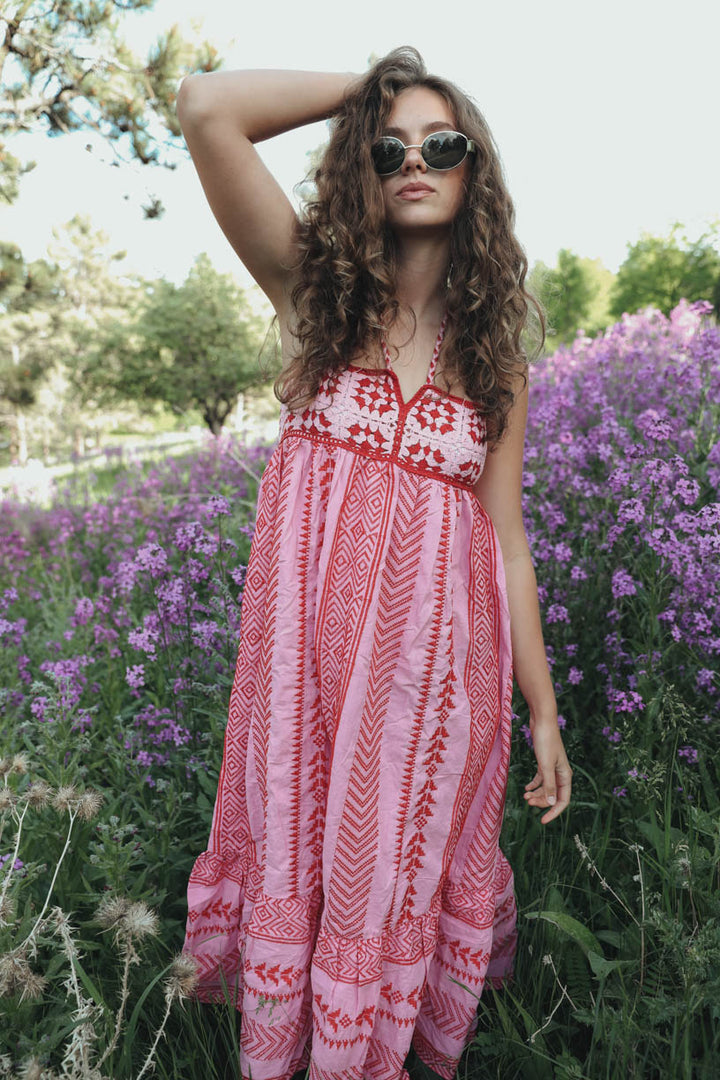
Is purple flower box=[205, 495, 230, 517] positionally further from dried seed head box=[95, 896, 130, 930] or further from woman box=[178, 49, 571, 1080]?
dried seed head box=[95, 896, 130, 930]

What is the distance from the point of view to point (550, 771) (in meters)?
1.63

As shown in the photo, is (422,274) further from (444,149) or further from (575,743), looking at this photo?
(575,743)

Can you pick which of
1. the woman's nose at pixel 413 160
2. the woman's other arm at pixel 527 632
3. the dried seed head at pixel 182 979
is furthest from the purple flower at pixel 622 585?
the dried seed head at pixel 182 979

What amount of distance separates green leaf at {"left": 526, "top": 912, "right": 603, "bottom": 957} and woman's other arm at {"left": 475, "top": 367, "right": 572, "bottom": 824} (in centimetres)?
20

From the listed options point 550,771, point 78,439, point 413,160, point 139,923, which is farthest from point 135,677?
point 78,439

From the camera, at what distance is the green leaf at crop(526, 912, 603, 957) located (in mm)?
1612

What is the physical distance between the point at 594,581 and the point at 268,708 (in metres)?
1.43

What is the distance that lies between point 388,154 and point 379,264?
209mm

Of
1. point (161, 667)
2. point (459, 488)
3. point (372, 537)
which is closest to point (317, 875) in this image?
point (372, 537)

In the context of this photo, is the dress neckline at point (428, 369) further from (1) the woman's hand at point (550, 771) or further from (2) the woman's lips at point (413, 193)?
(1) the woman's hand at point (550, 771)

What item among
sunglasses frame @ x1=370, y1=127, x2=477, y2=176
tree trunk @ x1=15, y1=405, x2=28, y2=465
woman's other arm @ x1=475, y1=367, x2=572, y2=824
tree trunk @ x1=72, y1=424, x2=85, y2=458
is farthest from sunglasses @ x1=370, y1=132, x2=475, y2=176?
tree trunk @ x1=72, y1=424, x2=85, y2=458

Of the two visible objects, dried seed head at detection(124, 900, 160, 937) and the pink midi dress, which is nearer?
dried seed head at detection(124, 900, 160, 937)

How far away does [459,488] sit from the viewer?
1.53 metres

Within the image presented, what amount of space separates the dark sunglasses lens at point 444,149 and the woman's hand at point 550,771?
1.18m
